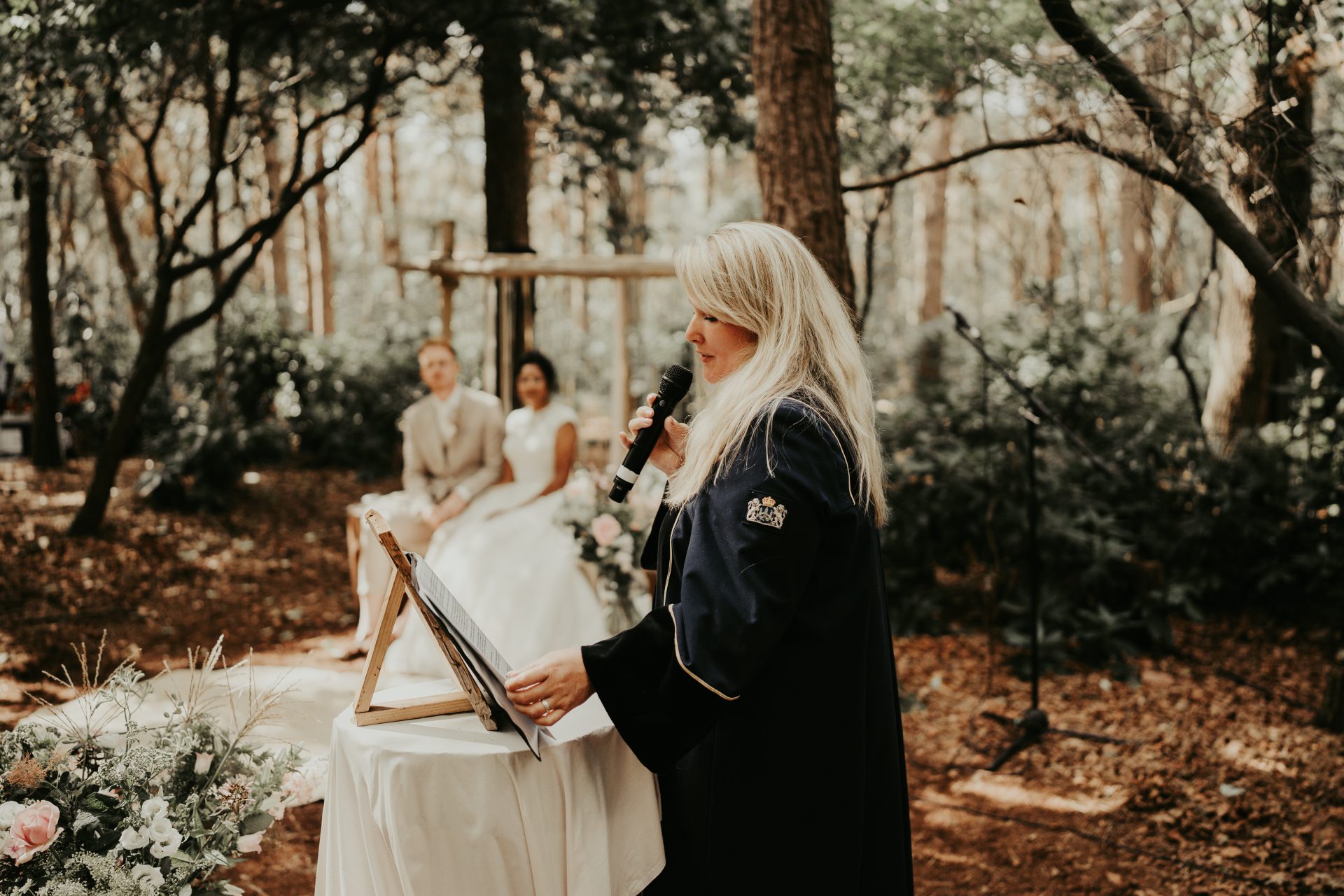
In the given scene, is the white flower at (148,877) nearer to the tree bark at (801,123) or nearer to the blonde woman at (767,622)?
the blonde woman at (767,622)

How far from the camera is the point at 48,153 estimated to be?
23.3 feet

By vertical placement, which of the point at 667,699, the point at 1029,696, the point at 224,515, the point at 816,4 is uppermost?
the point at 816,4

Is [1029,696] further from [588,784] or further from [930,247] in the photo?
[930,247]

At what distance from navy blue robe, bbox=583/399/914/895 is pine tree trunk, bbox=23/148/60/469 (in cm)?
818

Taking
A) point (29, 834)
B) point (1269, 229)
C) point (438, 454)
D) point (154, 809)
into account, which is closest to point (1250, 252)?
point (1269, 229)

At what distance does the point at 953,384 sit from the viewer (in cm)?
874

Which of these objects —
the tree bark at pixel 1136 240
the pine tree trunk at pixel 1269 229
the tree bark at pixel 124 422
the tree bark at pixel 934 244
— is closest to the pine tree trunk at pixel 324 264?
the tree bark at pixel 124 422

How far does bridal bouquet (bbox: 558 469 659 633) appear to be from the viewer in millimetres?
5391

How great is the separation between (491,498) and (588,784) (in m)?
4.09

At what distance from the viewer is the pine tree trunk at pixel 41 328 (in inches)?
352

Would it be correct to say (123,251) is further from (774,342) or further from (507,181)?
(774,342)

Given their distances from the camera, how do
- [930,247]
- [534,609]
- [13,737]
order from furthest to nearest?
[930,247] < [534,609] < [13,737]

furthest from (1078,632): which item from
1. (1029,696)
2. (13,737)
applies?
(13,737)

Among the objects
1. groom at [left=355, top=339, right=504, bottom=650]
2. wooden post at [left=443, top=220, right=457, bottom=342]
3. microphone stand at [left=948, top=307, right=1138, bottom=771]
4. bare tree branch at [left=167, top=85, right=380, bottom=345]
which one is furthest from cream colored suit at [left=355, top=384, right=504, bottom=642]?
microphone stand at [left=948, top=307, right=1138, bottom=771]
